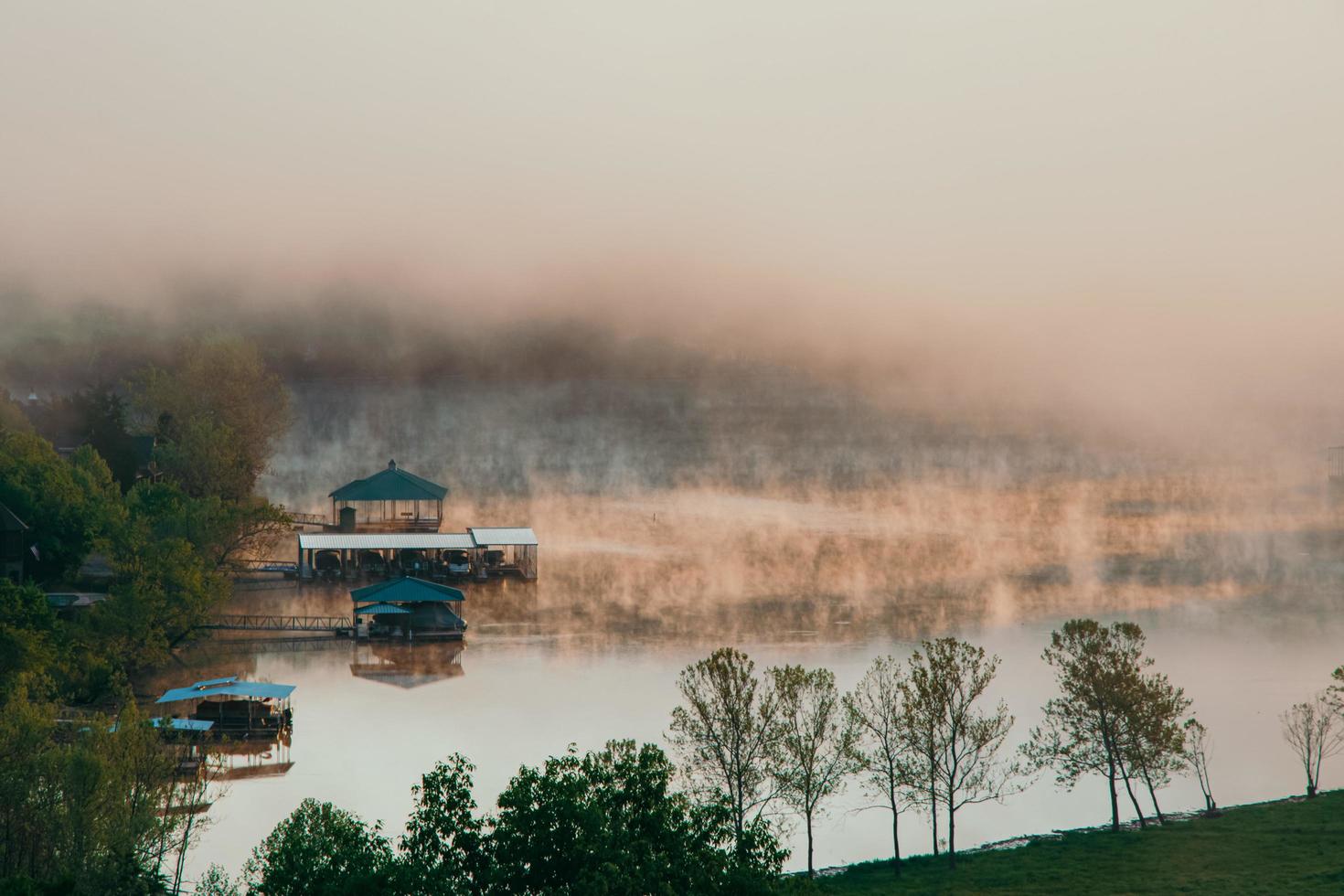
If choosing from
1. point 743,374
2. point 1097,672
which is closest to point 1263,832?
point 1097,672

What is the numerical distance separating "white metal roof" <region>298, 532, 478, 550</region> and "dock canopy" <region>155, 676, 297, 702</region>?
2395 cm

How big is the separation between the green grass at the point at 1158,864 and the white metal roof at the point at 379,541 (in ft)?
119

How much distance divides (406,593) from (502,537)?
14708 mm

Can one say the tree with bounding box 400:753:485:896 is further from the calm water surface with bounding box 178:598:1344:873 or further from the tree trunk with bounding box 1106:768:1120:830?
the tree trunk with bounding box 1106:768:1120:830

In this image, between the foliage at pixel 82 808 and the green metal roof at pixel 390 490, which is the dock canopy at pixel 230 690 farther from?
the green metal roof at pixel 390 490

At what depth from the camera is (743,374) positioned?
530 ft

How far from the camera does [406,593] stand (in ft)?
162

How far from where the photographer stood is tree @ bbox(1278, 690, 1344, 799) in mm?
35147

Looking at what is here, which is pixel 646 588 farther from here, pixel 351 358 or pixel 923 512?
pixel 351 358

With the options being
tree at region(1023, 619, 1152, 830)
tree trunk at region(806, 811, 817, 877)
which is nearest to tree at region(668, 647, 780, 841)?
tree trunk at region(806, 811, 817, 877)

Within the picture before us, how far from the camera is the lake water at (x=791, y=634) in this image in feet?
110

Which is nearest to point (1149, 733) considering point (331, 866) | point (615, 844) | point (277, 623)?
point (615, 844)

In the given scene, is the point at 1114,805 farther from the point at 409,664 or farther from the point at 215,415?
the point at 215,415

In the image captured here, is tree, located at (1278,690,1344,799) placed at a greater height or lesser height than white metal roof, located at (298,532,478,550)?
lesser
